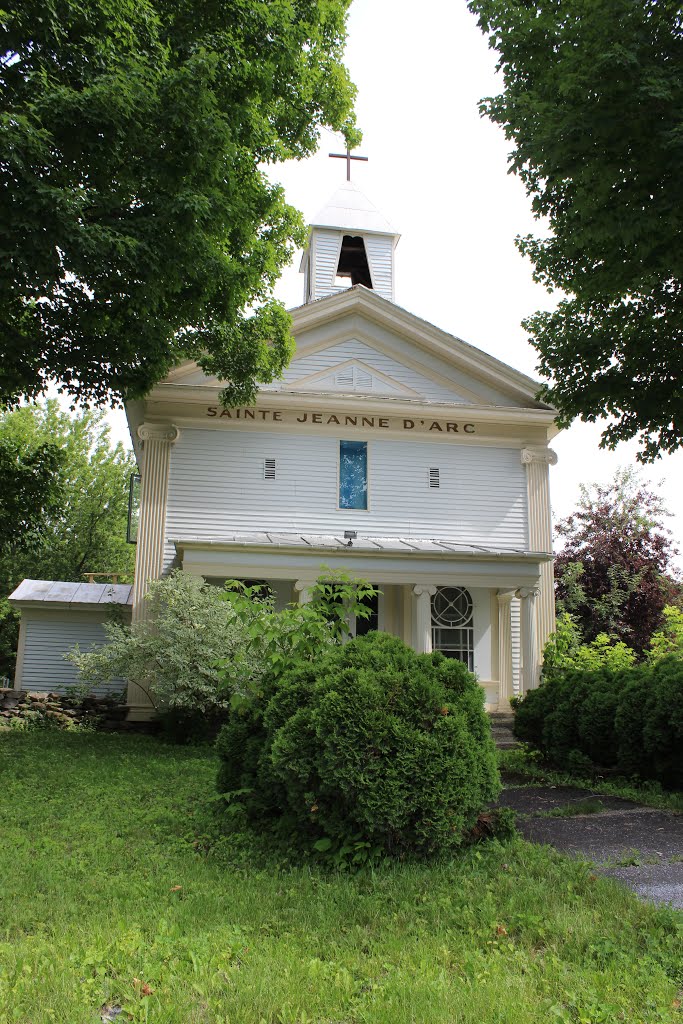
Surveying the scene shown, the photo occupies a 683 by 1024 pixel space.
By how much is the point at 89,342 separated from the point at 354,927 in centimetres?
975

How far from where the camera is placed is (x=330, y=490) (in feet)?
58.4

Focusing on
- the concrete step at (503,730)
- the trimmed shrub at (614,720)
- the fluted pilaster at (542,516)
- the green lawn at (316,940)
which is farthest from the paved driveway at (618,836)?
the fluted pilaster at (542,516)

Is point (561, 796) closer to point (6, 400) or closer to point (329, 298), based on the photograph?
point (6, 400)

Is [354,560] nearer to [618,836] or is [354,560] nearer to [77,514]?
[618,836]

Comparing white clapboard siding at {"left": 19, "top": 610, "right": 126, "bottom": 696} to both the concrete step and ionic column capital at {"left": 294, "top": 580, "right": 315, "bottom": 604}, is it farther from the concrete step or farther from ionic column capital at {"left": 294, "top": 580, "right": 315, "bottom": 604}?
the concrete step

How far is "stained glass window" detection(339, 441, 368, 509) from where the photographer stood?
17.9 meters

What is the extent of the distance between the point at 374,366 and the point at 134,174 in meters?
8.81

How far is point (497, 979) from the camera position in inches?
150

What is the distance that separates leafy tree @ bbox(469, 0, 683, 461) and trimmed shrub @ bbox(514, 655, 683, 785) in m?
3.27

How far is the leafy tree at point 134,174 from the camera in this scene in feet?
31.7

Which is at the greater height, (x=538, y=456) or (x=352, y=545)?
(x=538, y=456)

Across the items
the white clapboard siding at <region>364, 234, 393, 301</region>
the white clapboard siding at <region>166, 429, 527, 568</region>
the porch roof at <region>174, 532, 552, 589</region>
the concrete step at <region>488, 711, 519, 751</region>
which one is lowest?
the concrete step at <region>488, 711, 519, 751</region>

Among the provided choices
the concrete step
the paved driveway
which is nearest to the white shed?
the concrete step

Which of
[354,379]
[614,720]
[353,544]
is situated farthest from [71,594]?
[614,720]
